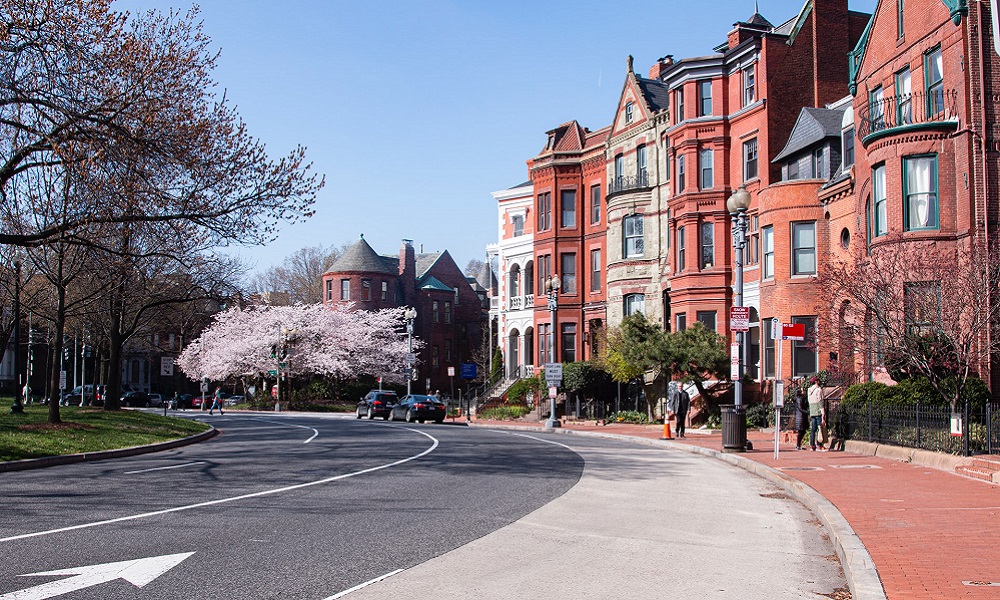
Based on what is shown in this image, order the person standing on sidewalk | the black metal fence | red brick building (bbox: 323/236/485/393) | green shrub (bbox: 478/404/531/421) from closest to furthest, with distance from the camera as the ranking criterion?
the black metal fence < the person standing on sidewalk < green shrub (bbox: 478/404/531/421) < red brick building (bbox: 323/236/485/393)

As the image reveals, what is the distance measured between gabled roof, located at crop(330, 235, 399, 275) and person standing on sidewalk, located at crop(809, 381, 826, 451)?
55.6 metres

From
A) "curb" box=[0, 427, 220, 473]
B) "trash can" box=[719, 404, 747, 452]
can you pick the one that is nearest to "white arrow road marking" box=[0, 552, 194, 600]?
"curb" box=[0, 427, 220, 473]

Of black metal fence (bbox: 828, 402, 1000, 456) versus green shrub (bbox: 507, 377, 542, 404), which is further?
green shrub (bbox: 507, 377, 542, 404)

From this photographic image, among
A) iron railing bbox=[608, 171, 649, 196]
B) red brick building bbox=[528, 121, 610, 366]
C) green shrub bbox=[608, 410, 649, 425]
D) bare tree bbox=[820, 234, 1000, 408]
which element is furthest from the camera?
red brick building bbox=[528, 121, 610, 366]

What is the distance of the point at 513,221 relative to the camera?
5803cm

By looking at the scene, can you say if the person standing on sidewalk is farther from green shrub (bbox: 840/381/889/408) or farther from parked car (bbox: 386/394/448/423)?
parked car (bbox: 386/394/448/423)

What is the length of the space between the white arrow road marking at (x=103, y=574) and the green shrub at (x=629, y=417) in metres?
31.9

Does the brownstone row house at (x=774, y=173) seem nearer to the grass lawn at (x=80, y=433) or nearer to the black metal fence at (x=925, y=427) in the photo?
the black metal fence at (x=925, y=427)

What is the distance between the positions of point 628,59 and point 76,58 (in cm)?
3261

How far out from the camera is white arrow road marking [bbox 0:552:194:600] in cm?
728

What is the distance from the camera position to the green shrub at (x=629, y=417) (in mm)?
39531

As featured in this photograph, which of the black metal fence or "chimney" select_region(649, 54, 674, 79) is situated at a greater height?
"chimney" select_region(649, 54, 674, 79)

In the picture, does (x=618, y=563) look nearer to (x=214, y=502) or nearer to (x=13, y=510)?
(x=214, y=502)

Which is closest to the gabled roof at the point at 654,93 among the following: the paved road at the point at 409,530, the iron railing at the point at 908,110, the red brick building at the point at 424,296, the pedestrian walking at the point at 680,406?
the iron railing at the point at 908,110
